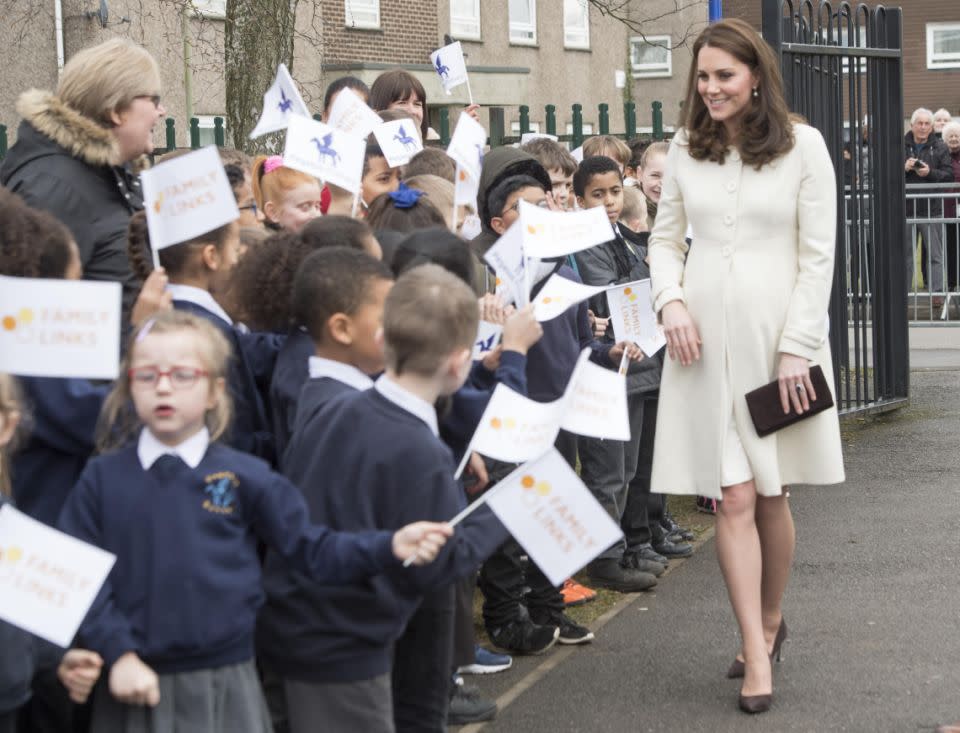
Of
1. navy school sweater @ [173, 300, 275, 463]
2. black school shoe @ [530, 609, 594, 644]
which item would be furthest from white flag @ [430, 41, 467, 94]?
navy school sweater @ [173, 300, 275, 463]

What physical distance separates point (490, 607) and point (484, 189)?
161 cm

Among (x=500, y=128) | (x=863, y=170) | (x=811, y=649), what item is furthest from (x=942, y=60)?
(x=811, y=649)

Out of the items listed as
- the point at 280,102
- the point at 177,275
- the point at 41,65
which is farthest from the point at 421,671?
the point at 41,65

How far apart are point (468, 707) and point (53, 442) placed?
2013 mm

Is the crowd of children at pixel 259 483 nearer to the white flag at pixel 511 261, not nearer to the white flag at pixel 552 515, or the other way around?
the white flag at pixel 552 515

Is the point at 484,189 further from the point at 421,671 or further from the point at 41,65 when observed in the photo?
the point at 41,65

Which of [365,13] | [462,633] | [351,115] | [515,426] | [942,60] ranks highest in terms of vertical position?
[942,60]

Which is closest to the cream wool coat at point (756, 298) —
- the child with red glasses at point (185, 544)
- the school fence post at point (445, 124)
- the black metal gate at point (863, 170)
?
the child with red glasses at point (185, 544)

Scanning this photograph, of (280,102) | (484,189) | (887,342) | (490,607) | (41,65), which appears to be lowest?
(490,607)

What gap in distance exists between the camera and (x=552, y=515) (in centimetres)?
361

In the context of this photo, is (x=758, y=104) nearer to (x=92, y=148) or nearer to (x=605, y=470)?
(x=605, y=470)

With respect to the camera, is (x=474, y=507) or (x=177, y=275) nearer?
(x=474, y=507)

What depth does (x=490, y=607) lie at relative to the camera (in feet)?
20.2

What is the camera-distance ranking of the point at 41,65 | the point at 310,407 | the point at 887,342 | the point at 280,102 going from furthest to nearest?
1. the point at 41,65
2. the point at 887,342
3. the point at 280,102
4. the point at 310,407
